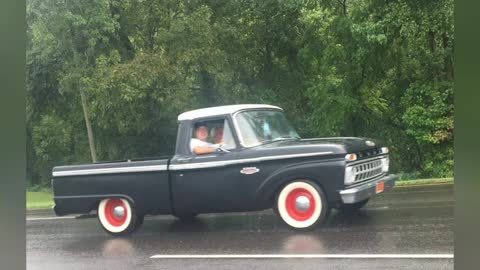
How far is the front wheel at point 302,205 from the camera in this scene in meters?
3.51

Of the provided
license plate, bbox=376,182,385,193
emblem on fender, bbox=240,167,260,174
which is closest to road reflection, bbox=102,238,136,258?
emblem on fender, bbox=240,167,260,174

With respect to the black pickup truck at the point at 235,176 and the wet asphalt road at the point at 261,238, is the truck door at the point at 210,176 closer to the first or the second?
the black pickup truck at the point at 235,176

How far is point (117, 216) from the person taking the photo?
381 cm

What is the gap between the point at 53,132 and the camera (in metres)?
3.78

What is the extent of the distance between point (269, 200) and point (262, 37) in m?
1.17

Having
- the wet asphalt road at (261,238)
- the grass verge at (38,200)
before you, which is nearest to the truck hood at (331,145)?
the wet asphalt road at (261,238)

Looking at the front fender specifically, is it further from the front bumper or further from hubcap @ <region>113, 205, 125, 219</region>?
hubcap @ <region>113, 205, 125, 219</region>

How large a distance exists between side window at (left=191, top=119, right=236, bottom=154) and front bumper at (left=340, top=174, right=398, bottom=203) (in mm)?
865

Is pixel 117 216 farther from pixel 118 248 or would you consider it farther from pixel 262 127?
pixel 262 127

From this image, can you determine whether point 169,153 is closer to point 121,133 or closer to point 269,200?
point 121,133

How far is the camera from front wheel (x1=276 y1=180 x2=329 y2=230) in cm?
351

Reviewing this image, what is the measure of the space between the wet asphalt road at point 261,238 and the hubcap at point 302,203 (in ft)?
0.56

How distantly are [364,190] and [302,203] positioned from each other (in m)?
0.44

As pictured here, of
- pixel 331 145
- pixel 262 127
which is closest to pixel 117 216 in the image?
pixel 262 127
